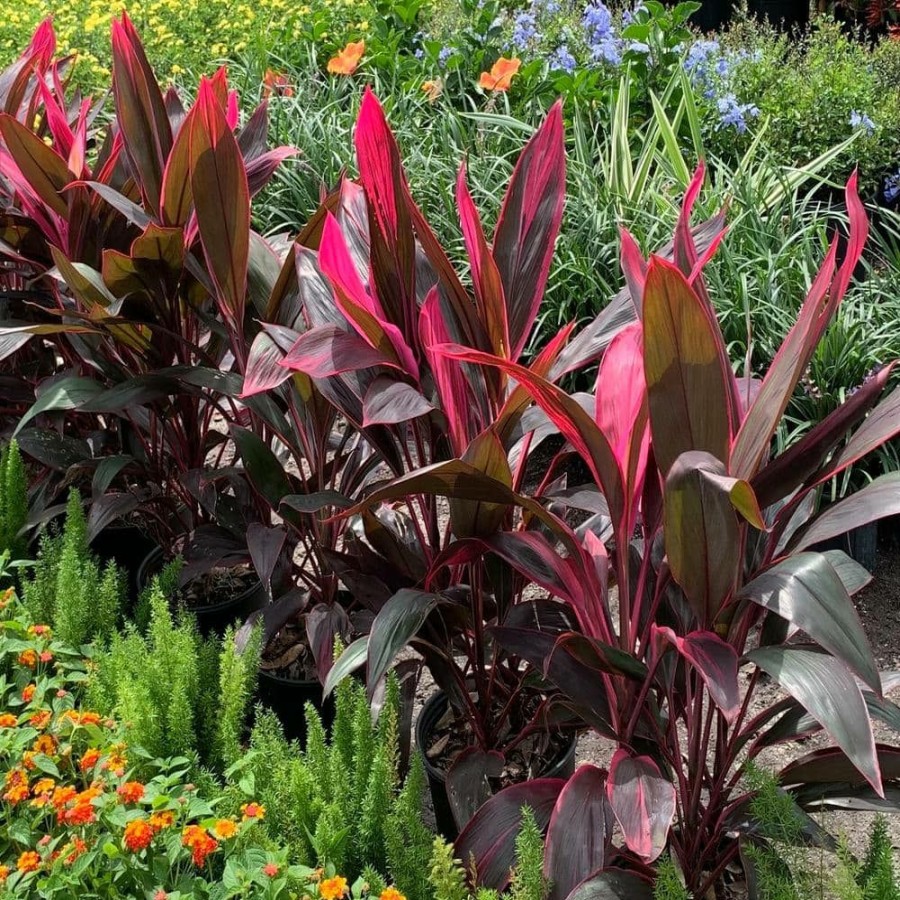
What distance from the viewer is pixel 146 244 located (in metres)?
2.11

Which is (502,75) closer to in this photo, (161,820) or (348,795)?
(348,795)

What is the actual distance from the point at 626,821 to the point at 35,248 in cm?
201

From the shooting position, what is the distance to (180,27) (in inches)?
243

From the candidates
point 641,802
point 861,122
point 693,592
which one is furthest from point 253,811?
A: point 861,122

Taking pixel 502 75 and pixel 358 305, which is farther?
pixel 502 75

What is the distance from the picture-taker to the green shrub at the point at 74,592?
6.99ft

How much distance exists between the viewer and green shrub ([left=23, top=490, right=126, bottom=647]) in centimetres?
213

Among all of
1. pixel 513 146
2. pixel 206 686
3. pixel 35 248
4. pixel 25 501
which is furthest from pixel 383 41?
pixel 206 686

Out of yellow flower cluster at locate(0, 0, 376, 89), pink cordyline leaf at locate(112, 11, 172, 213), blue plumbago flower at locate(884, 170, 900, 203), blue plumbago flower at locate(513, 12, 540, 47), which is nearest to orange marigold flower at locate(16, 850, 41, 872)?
pink cordyline leaf at locate(112, 11, 172, 213)

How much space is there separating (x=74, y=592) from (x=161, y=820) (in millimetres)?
691

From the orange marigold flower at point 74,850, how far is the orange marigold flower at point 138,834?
0.09 meters

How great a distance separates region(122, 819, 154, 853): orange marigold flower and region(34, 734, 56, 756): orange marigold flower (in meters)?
0.36

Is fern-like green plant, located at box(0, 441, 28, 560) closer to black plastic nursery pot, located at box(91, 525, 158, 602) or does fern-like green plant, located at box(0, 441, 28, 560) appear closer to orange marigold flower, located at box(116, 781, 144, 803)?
black plastic nursery pot, located at box(91, 525, 158, 602)

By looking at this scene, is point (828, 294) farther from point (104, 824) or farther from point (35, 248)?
point (35, 248)
